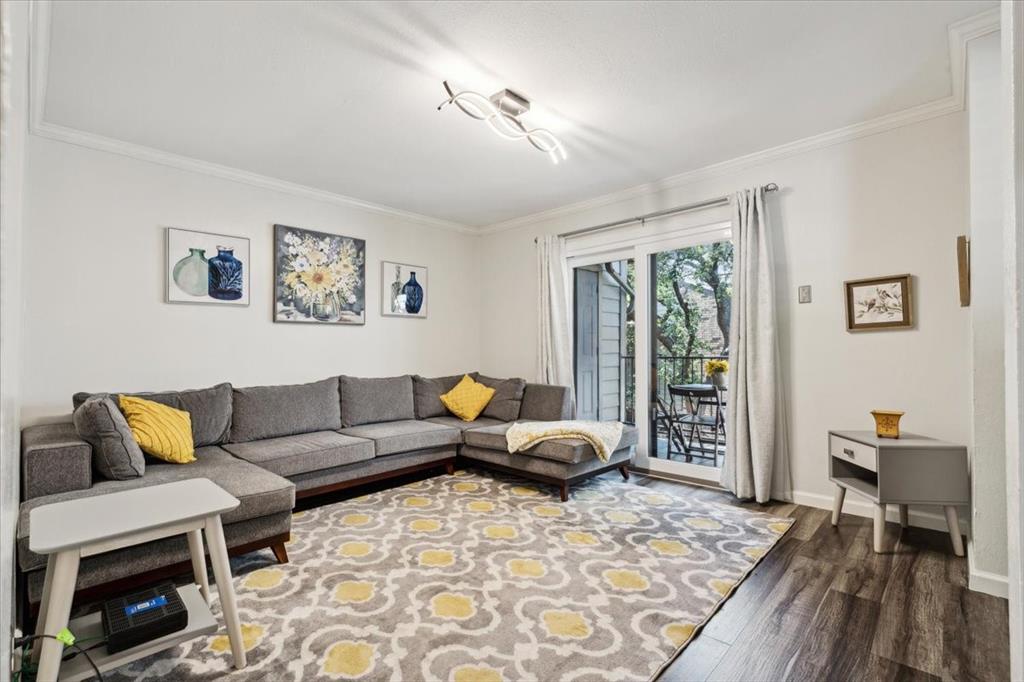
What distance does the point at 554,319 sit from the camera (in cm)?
486

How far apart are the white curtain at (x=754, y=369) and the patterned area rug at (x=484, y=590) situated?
15.4 inches

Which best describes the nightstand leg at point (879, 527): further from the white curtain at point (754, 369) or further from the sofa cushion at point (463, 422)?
the sofa cushion at point (463, 422)

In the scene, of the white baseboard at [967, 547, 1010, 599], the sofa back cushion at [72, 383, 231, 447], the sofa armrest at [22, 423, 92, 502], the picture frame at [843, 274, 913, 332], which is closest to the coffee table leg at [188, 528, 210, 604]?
the sofa armrest at [22, 423, 92, 502]

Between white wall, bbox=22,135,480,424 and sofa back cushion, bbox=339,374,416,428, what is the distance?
0.29 meters

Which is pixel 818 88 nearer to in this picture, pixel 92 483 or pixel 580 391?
pixel 580 391

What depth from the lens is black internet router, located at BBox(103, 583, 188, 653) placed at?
1562mm

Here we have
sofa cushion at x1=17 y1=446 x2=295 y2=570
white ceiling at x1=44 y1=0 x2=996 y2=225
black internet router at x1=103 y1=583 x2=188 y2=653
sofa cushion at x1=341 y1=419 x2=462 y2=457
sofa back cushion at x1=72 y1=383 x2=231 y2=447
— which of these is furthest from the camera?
sofa cushion at x1=341 y1=419 x2=462 y2=457

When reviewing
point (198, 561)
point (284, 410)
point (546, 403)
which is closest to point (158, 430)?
point (284, 410)

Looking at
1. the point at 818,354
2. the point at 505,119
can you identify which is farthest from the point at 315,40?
the point at 818,354

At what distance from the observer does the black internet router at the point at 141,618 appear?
5.12 feet

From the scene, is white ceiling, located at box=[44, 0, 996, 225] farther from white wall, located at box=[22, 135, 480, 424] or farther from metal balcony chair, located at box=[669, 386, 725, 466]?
metal balcony chair, located at box=[669, 386, 725, 466]

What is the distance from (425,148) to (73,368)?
2.70m

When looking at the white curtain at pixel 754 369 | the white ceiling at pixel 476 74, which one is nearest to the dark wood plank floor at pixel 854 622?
the white curtain at pixel 754 369

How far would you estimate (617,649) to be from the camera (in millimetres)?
1854
